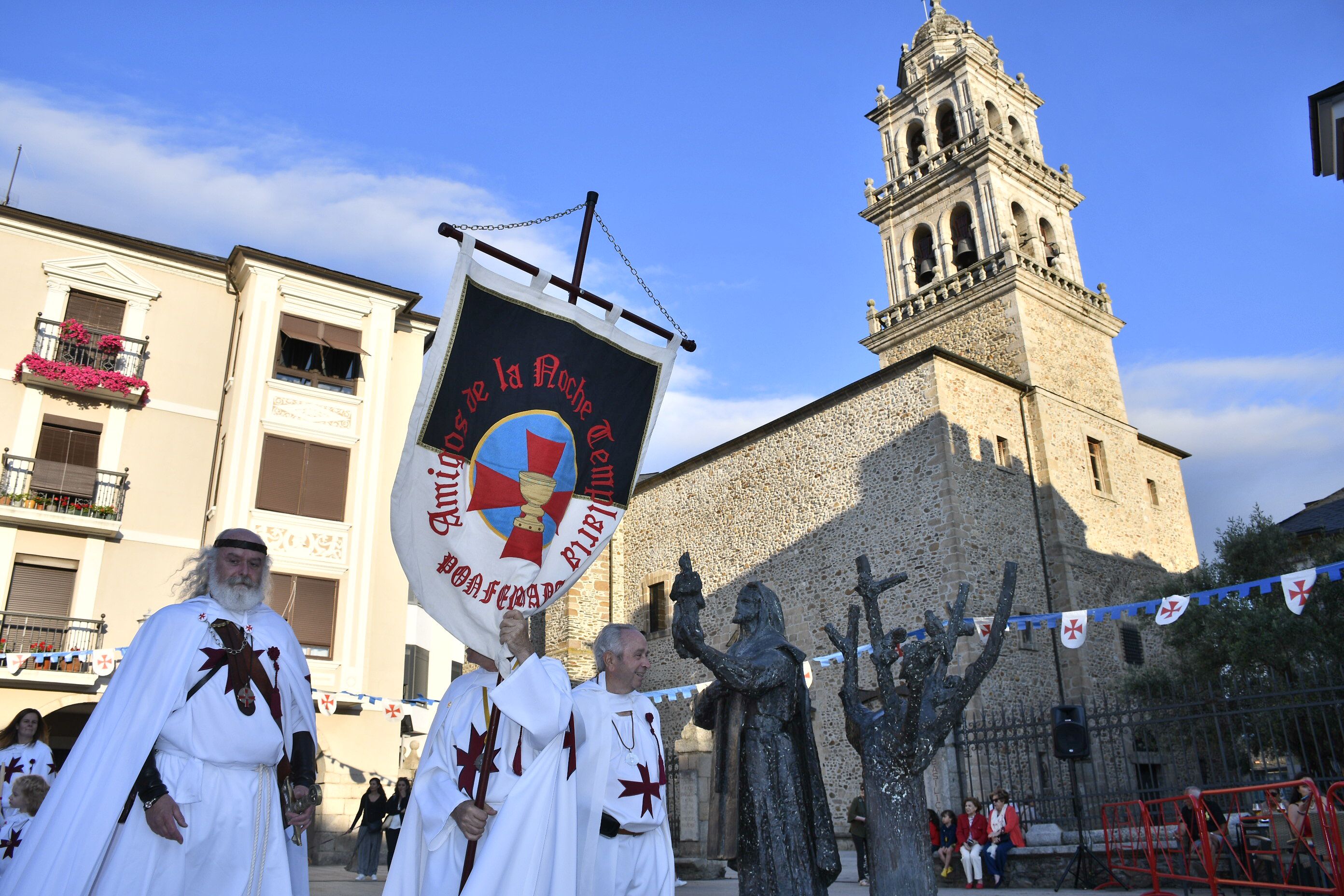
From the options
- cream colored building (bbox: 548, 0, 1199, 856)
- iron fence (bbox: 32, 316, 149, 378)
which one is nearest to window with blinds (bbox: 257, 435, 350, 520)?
iron fence (bbox: 32, 316, 149, 378)

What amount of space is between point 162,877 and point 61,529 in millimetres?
14038

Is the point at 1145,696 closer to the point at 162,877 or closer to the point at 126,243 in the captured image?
the point at 162,877

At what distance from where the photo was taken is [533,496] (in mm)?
4094

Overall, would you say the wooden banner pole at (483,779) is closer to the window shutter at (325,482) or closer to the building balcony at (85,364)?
the window shutter at (325,482)

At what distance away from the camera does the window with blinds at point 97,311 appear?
1588 cm

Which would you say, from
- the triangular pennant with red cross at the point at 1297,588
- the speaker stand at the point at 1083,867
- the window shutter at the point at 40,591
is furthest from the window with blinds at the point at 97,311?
the triangular pennant with red cross at the point at 1297,588

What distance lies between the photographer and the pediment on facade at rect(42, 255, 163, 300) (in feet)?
52.0

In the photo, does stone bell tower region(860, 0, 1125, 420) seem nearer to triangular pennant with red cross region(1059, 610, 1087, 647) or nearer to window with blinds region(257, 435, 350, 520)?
triangular pennant with red cross region(1059, 610, 1087, 647)

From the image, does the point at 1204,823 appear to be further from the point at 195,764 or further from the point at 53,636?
the point at 53,636

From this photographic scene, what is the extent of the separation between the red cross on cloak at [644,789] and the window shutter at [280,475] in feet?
43.4

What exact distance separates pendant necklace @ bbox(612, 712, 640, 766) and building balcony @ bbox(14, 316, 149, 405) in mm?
14800

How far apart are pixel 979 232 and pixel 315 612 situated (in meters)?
17.0

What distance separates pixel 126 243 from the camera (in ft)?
54.0

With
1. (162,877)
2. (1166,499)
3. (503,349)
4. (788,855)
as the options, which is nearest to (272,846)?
(162,877)
